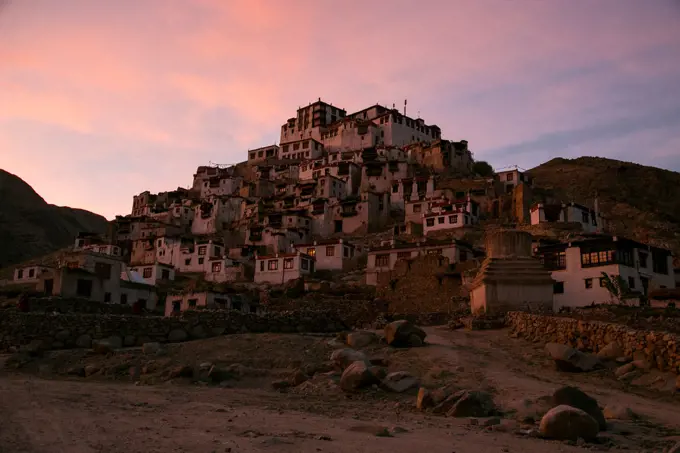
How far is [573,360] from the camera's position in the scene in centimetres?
1705

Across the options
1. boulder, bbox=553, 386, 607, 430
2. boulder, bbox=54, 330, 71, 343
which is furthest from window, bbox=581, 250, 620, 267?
boulder, bbox=54, 330, 71, 343

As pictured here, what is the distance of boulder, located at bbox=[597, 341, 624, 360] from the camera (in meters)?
17.2

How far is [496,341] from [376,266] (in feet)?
136

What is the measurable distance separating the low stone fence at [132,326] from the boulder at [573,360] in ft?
33.1

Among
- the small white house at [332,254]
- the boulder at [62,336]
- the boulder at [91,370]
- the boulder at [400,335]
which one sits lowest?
the boulder at [91,370]

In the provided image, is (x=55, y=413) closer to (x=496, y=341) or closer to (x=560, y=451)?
(x=560, y=451)

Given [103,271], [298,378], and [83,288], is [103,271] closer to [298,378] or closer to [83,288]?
[83,288]

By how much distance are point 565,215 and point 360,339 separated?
6261cm

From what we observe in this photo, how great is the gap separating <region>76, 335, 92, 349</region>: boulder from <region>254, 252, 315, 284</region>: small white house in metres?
47.8

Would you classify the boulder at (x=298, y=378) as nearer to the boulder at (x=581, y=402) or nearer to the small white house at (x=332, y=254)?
the boulder at (x=581, y=402)

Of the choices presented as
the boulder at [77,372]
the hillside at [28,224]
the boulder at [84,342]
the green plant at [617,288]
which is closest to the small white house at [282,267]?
the green plant at [617,288]

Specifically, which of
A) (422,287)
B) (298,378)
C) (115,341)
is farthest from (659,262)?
(115,341)

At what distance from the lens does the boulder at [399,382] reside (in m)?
14.5

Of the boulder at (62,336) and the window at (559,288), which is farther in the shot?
the window at (559,288)
